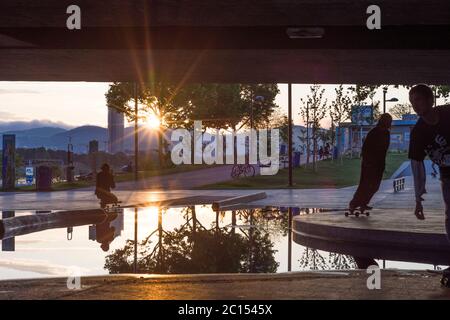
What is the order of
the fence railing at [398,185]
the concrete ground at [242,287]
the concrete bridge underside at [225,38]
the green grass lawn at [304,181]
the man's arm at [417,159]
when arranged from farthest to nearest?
the green grass lawn at [304,181] → the fence railing at [398,185] → the concrete bridge underside at [225,38] → the man's arm at [417,159] → the concrete ground at [242,287]

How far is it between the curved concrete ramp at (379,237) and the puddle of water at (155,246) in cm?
46

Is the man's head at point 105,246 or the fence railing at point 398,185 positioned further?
the fence railing at point 398,185

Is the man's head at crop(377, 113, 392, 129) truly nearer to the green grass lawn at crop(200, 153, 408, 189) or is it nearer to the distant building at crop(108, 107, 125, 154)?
the green grass lawn at crop(200, 153, 408, 189)

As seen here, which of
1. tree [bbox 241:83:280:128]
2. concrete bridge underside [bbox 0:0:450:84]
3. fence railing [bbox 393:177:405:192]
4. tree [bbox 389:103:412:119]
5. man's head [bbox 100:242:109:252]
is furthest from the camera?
tree [bbox 389:103:412:119]

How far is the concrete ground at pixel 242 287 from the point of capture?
6512 mm

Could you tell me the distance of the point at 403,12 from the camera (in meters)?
10.1

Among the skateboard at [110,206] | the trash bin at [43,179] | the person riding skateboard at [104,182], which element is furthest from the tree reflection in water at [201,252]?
the trash bin at [43,179]

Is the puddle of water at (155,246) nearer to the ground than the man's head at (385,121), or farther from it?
nearer to the ground

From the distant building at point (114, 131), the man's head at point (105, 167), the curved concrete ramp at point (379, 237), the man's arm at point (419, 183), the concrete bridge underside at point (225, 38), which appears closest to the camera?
the man's arm at point (419, 183)

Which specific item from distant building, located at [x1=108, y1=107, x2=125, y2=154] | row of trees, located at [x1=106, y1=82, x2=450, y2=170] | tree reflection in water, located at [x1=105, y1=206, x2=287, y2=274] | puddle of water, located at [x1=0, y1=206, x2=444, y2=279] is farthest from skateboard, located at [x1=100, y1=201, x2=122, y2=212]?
distant building, located at [x1=108, y1=107, x2=125, y2=154]

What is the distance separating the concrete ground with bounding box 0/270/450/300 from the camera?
6.51m

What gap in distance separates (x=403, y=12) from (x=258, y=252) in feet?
14.7

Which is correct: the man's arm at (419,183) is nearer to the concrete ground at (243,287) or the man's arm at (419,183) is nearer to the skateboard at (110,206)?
the concrete ground at (243,287)
